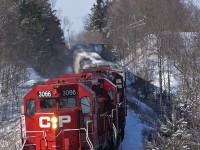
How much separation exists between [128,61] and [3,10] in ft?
66.9

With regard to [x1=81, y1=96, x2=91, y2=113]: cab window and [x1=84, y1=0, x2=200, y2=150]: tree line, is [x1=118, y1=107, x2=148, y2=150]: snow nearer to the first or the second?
[x1=84, y1=0, x2=200, y2=150]: tree line

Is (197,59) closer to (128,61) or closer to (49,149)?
(49,149)

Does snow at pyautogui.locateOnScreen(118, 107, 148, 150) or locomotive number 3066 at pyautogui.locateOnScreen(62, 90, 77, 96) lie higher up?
locomotive number 3066 at pyautogui.locateOnScreen(62, 90, 77, 96)

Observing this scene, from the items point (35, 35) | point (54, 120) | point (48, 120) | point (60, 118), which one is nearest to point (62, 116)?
point (60, 118)

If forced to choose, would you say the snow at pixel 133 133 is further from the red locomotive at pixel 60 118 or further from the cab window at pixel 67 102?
the cab window at pixel 67 102

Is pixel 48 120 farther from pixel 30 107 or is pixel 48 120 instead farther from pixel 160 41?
pixel 160 41

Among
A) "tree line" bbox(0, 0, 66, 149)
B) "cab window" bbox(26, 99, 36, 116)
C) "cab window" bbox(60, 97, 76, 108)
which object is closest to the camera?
"cab window" bbox(60, 97, 76, 108)

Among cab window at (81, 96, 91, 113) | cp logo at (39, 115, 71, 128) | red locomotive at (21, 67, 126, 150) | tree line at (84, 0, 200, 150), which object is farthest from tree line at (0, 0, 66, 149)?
cab window at (81, 96, 91, 113)

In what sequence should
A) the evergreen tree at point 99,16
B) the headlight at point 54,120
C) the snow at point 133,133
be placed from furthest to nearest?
the evergreen tree at point 99,16 < the snow at point 133,133 < the headlight at point 54,120

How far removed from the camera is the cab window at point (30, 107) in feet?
45.9

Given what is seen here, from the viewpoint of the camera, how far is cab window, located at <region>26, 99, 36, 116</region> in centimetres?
1400

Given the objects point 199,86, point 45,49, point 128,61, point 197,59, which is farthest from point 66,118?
point 128,61

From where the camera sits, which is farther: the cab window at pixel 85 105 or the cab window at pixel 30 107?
the cab window at pixel 30 107

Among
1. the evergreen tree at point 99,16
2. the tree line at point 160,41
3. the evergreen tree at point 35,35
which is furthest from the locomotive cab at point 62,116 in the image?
the evergreen tree at point 99,16
